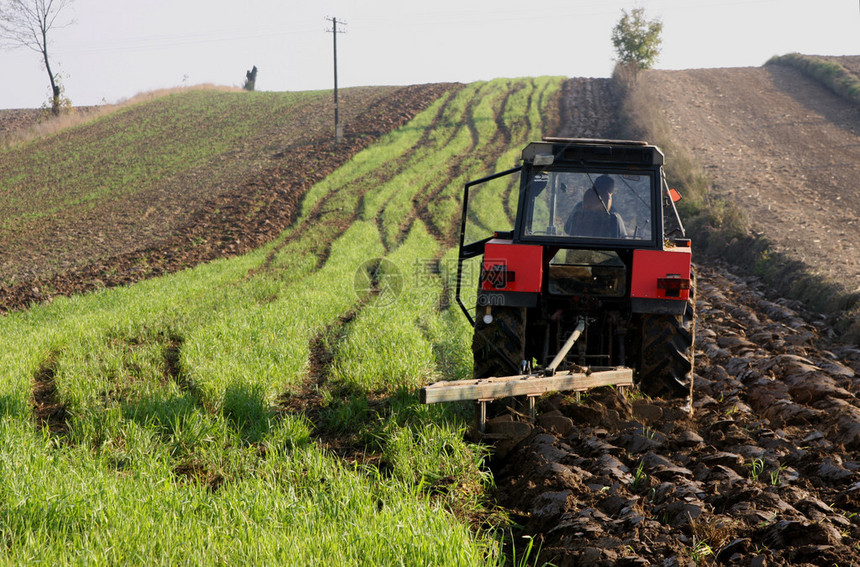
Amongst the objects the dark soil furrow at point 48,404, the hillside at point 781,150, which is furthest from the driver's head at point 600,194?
the hillside at point 781,150

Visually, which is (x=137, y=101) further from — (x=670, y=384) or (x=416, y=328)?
(x=670, y=384)

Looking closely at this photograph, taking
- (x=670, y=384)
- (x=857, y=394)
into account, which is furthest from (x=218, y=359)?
(x=857, y=394)

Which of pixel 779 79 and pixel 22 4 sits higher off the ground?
pixel 22 4

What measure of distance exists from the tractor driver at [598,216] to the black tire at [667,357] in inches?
33.9

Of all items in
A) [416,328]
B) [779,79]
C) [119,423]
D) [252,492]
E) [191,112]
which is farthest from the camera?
[191,112]

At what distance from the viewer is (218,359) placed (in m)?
7.07

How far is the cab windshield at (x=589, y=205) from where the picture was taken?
604 centimetres

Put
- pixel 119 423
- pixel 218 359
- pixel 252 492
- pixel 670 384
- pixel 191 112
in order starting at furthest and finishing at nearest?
pixel 191 112
pixel 218 359
pixel 670 384
pixel 119 423
pixel 252 492

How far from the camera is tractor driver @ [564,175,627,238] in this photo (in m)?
6.05

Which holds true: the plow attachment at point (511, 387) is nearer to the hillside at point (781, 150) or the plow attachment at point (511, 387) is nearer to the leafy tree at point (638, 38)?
the hillside at point (781, 150)

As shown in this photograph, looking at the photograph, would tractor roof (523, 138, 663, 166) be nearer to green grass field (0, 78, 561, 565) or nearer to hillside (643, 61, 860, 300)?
green grass field (0, 78, 561, 565)

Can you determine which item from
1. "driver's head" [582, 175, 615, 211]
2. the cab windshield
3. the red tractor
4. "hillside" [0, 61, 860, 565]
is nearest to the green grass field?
"hillside" [0, 61, 860, 565]

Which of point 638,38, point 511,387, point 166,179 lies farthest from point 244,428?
point 638,38

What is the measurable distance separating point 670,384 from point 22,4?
55756 mm
